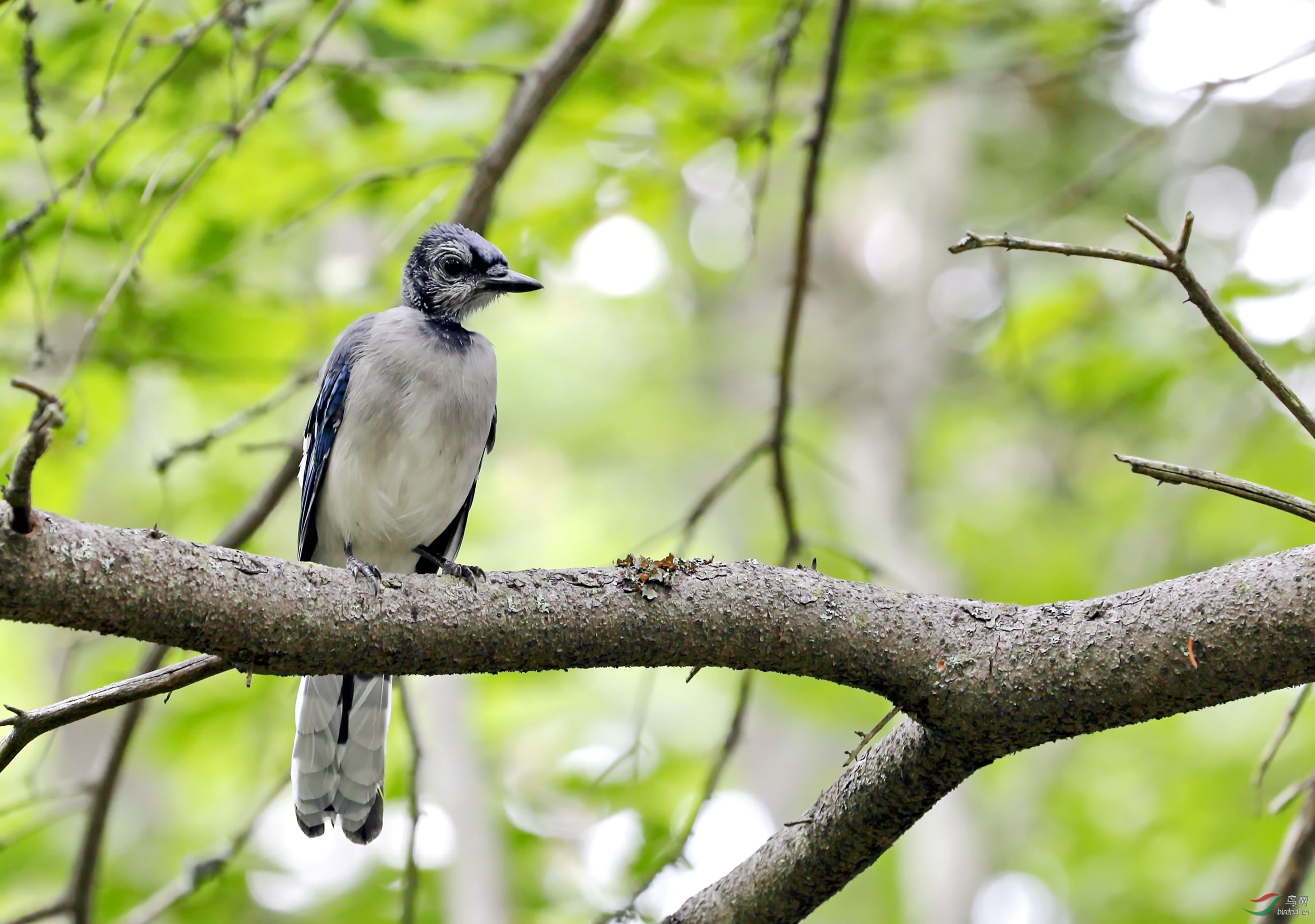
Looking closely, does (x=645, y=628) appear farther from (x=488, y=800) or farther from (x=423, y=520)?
(x=488, y=800)

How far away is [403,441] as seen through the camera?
411 centimetres

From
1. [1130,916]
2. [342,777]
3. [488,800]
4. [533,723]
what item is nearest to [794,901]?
[342,777]

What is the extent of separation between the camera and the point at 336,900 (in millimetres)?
5586

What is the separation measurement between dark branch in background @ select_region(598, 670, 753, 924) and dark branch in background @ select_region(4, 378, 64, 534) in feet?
5.82

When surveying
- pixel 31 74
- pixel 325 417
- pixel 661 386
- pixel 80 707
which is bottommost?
pixel 80 707

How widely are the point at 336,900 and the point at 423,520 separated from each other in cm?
240

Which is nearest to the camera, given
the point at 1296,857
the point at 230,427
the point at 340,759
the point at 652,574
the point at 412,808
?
the point at 652,574

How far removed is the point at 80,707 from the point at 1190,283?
1984 mm

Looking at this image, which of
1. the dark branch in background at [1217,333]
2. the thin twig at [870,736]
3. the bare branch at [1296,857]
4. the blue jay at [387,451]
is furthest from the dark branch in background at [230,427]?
the bare branch at [1296,857]

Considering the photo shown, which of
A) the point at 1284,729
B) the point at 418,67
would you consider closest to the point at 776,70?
the point at 418,67

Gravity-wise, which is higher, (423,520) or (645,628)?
(423,520)

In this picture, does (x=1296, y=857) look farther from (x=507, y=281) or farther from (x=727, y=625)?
(x=507, y=281)

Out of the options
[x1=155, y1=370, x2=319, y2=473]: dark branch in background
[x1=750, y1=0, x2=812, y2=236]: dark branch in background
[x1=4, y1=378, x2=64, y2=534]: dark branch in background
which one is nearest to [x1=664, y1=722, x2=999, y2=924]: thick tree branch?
[x1=4, y1=378, x2=64, y2=534]: dark branch in background

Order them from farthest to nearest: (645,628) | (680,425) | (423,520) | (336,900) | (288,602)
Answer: (680,425) → (336,900) → (423,520) → (645,628) → (288,602)
